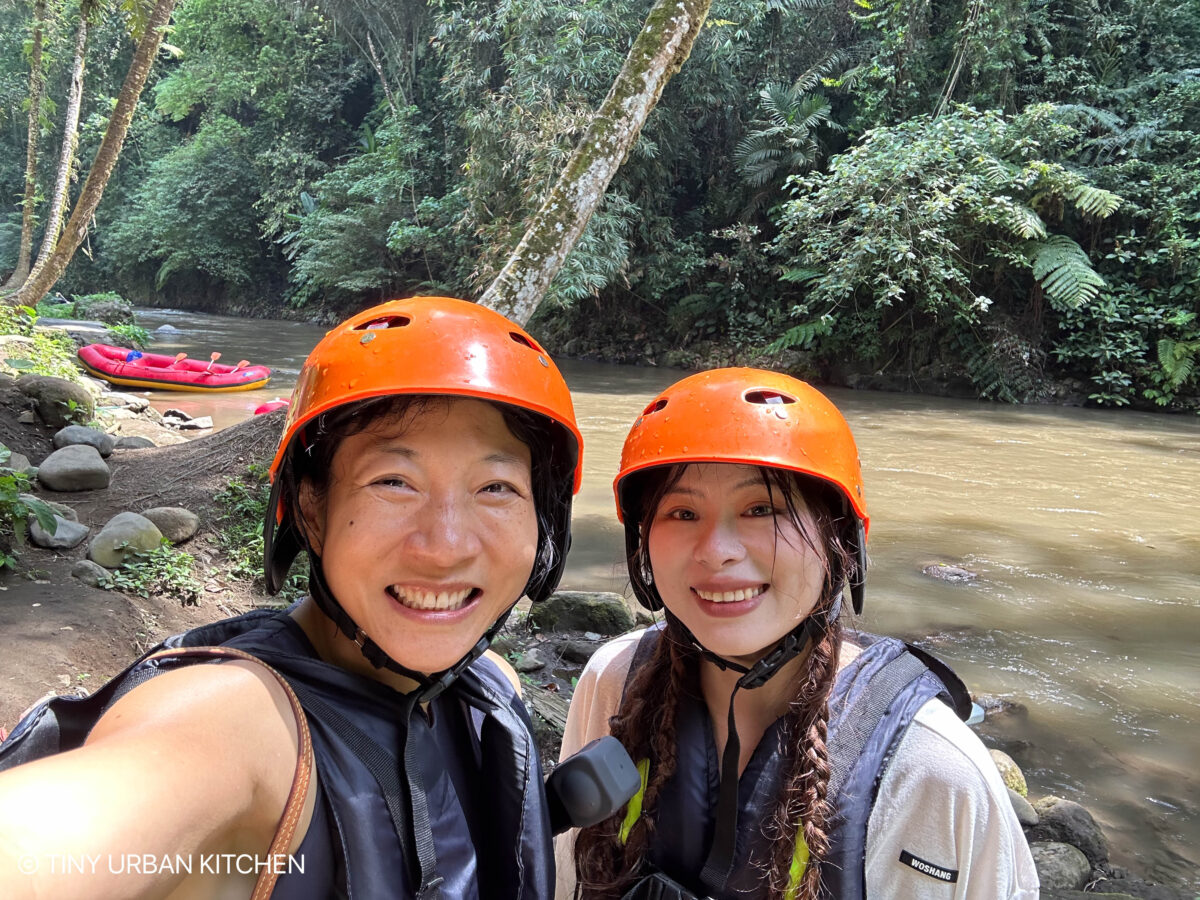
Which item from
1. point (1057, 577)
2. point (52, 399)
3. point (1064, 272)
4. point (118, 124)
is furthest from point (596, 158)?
point (1064, 272)

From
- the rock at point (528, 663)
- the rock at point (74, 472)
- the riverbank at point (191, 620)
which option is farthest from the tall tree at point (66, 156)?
the rock at point (528, 663)

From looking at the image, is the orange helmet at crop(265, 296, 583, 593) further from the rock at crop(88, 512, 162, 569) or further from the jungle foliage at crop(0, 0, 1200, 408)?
the jungle foliage at crop(0, 0, 1200, 408)

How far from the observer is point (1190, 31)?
16.1 m

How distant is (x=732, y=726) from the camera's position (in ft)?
5.08

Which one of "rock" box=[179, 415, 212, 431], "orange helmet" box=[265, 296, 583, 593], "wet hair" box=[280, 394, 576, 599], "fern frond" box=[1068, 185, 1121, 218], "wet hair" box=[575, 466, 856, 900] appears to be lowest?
"rock" box=[179, 415, 212, 431]

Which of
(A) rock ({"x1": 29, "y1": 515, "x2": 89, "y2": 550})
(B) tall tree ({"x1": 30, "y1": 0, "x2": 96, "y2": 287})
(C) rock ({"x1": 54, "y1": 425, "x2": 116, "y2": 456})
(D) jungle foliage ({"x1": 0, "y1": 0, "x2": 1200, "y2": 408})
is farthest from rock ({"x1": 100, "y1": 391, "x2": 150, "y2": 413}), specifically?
(A) rock ({"x1": 29, "y1": 515, "x2": 89, "y2": 550})

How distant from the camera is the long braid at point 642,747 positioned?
1.55 metres

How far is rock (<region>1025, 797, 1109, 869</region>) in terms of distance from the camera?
2.97 meters

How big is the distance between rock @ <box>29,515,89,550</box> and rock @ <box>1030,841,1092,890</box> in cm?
484

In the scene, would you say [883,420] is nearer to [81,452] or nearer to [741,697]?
[81,452]

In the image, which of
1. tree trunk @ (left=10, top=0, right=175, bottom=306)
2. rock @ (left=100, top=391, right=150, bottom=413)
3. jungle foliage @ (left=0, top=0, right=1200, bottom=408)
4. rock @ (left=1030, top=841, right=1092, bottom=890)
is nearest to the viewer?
rock @ (left=1030, top=841, right=1092, bottom=890)

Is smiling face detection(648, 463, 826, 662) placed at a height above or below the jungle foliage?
below

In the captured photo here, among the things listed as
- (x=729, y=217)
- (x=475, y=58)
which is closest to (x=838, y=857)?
(x=729, y=217)

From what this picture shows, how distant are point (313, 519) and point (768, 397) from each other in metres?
0.98
